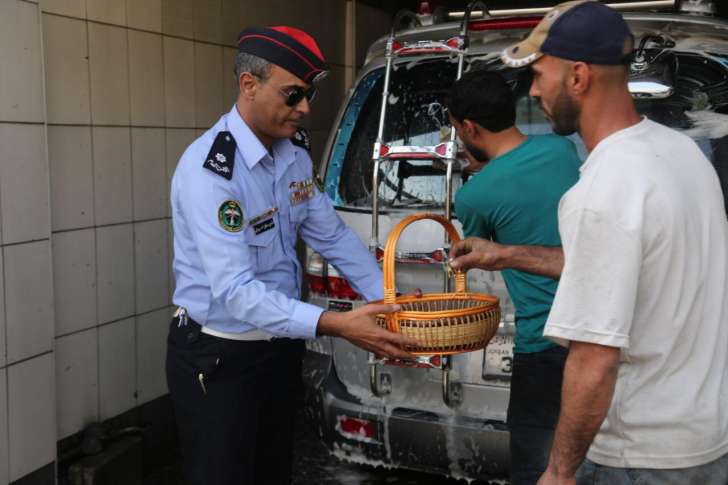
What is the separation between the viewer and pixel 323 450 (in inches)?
189

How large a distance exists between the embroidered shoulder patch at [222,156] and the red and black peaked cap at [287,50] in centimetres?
29

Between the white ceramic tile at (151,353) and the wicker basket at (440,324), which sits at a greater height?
the wicker basket at (440,324)

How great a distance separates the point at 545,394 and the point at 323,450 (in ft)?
7.46

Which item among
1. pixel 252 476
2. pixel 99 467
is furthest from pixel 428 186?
pixel 99 467

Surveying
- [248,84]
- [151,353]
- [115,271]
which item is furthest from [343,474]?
[248,84]

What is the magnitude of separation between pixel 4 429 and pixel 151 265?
1235mm

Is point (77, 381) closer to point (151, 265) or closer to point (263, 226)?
point (151, 265)

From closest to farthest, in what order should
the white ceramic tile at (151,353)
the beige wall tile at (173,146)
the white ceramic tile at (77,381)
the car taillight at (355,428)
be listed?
the car taillight at (355,428)
the white ceramic tile at (77,381)
the white ceramic tile at (151,353)
the beige wall tile at (173,146)

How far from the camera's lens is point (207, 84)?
483cm

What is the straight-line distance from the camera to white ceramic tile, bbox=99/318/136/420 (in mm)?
4137

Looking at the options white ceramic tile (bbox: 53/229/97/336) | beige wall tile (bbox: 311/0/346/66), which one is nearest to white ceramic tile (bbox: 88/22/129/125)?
white ceramic tile (bbox: 53/229/97/336)

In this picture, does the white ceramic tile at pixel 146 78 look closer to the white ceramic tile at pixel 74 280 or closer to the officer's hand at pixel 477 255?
the white ceramic tile at pixel 74 280

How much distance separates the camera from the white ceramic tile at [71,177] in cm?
376

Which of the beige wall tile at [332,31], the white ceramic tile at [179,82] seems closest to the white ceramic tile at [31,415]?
the white ceramic tile at [179,82]
